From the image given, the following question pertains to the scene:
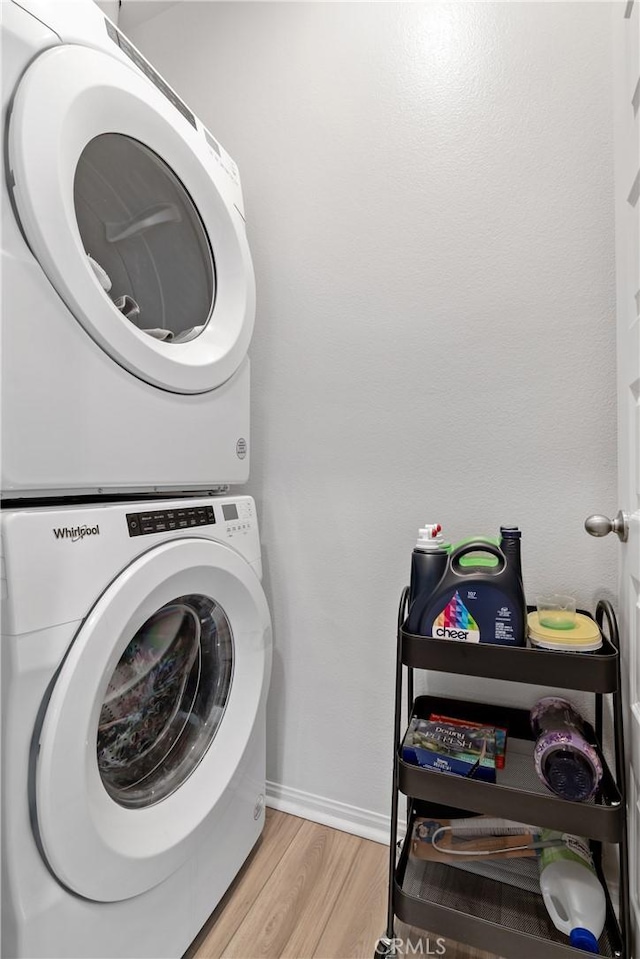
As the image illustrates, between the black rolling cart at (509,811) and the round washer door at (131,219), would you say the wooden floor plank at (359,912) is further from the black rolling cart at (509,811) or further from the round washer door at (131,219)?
the round washer door at (131,219)

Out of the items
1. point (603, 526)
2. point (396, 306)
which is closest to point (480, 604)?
point (603, 526)

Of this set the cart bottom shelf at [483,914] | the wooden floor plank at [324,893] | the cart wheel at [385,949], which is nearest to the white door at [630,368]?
the cart bottom shelf at [483,914]

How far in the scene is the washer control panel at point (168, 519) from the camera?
82 cm

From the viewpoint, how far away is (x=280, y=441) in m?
1.42

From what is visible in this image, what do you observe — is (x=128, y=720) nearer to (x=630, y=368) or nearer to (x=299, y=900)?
(x=299, y=900)

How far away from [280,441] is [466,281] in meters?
0.64

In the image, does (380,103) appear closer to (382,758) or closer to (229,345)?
(229,345)

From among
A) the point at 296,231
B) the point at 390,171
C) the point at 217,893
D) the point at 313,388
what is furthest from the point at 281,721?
the point at 390,171

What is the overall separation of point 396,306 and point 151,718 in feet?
3.62

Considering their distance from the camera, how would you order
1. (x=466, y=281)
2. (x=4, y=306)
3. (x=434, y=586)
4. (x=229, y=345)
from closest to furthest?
(x=4, y=306)
(x=434, y=586)
(x=229, y=345)
(x=466, y=281)

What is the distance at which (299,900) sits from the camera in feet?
3.67

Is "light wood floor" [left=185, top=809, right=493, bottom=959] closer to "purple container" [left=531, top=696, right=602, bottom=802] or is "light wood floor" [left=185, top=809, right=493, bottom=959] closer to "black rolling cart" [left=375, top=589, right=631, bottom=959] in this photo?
"black rolling cart" [left=375, top=589, right=631, bottom=959]

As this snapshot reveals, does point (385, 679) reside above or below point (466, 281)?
below

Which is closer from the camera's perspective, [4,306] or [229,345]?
[4,306]
